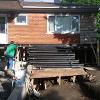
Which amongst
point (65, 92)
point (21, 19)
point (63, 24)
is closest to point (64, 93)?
point (65, 92)

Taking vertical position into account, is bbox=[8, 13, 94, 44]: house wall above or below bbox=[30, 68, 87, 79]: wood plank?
above

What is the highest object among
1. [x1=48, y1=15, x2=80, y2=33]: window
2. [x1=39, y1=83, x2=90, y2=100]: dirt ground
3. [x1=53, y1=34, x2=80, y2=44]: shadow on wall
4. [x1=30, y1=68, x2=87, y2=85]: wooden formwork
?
[x1=48, y1=15, x2=80, y2=33]: window

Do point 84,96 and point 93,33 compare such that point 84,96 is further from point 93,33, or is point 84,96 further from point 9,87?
point 93,33

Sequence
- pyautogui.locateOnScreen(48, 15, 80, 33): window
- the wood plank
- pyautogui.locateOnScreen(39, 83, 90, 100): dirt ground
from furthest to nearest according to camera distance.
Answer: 1. pyautogui.locateOnScreen(48, 15, 80, 33): window
2. the wood plank
3. pyautogui.locateOnScreen(39, 83, 90, 100): dirt ground

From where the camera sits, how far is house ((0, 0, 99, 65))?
2648 cm

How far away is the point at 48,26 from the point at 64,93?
10112 mm

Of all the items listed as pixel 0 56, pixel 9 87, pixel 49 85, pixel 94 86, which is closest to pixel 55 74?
pixel 49 85

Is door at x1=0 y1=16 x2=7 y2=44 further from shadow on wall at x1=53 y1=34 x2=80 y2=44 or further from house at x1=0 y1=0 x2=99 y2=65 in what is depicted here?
shadow on wall at x1=53 y1=34 x2=80 y2=44

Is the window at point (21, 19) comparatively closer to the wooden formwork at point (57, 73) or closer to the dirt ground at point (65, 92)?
the wooden formwork at point (57, 73)

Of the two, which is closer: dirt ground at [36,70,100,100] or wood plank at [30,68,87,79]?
dirt ground at [36,70,100,100]

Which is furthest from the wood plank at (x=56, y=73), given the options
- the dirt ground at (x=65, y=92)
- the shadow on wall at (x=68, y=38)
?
the shadow on wall at (x=68, y=38)

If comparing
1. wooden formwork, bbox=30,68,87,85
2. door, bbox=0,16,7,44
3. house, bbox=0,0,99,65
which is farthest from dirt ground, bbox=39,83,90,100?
door, bbox=0,16,7,44

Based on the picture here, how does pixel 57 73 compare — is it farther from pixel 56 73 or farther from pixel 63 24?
pixel 63 24

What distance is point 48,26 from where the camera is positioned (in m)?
26.9
